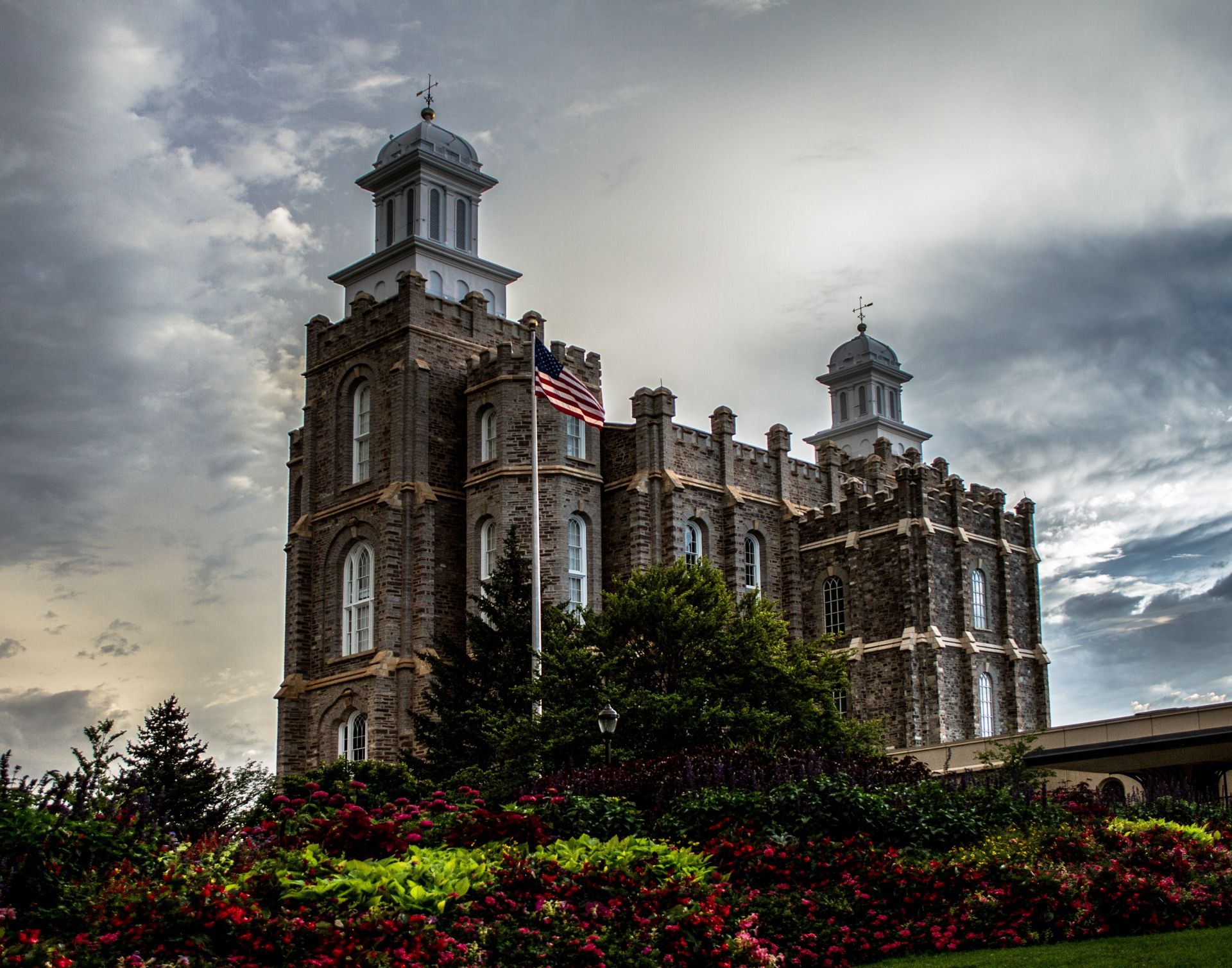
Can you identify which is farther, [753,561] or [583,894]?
[753,561]

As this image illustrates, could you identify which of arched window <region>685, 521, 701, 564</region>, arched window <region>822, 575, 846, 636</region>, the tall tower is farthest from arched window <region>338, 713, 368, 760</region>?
the tall tower

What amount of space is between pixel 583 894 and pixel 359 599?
27.8m

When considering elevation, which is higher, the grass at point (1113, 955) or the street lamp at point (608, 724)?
the street lamp at point (608, 724)

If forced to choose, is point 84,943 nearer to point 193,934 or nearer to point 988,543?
point 193,934

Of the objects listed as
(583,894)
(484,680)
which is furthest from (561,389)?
(583,894)

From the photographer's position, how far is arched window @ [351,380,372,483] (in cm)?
4212

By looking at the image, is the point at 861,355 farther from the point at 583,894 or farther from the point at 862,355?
the point at 583,894

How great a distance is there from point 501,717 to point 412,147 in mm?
28431

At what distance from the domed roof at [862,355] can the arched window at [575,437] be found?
112 feet

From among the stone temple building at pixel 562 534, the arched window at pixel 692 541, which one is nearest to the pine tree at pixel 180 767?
the stone temple building at pixel 562 534

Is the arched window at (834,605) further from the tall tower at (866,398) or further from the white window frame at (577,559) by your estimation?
the tall tower at (866,398)

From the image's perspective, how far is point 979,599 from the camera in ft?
143

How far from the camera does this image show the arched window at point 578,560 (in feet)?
132

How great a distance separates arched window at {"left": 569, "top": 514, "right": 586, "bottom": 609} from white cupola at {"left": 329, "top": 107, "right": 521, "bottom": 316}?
487 inches
